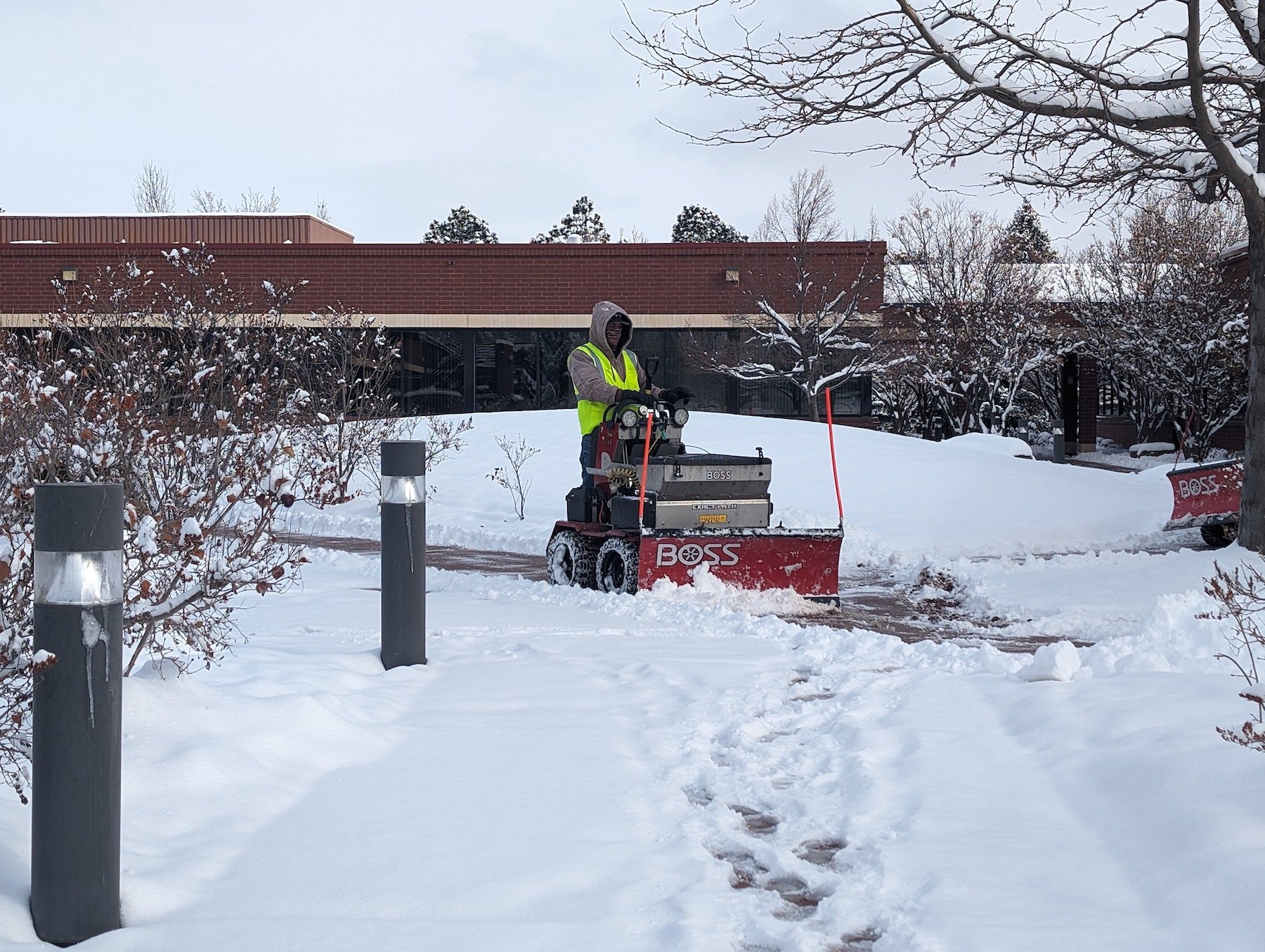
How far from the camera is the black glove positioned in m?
10.4

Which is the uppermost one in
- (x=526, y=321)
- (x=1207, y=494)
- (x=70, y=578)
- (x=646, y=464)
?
(x=526, y=321)

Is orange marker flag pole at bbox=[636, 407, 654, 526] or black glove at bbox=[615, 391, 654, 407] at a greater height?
black glove at bbox=[615, 391, 654, 407]

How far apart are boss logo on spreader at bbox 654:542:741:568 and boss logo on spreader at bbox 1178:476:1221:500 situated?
23.3 feet

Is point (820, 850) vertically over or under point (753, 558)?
under

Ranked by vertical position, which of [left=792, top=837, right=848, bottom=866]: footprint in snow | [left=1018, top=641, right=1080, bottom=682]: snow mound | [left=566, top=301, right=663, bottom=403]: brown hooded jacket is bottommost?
[left=792, top=837, right=848, bottom=866]: footprint in snow

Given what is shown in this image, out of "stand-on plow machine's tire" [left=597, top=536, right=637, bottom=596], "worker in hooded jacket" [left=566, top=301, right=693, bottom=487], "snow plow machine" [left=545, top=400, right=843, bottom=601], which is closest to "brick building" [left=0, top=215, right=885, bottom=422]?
"worker in hooded jacket" [left=566, top=301, right=693, bottom=487]

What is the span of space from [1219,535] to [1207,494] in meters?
0.93

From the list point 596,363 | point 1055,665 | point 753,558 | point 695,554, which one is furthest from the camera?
point 596,363

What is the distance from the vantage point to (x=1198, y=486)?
583 inches

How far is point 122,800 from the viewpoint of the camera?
13.8ft

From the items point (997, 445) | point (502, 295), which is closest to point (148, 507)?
point (997, 445)

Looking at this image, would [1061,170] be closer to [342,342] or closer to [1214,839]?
[1214,839]

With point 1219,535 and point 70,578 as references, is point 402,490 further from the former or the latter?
point 1219,535

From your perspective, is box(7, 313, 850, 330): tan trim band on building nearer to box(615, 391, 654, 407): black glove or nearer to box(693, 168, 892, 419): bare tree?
box(693, 168, 892, 419): bare tree
